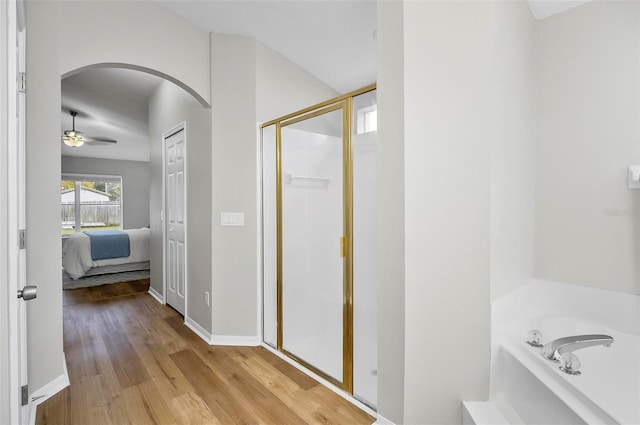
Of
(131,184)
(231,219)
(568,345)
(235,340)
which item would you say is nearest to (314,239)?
(231,219)

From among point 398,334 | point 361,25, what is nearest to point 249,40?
point 361,25

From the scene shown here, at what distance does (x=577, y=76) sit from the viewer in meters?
1.88

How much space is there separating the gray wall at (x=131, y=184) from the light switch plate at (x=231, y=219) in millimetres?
6861

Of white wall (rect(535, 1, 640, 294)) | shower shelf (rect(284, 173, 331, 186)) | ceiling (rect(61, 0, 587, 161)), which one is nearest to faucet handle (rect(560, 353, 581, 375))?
white wall (rect(535, 1, 640, 294))

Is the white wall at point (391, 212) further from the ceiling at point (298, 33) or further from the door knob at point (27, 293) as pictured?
the door knob at point (27, 293)

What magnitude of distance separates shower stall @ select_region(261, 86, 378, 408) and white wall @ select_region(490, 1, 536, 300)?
64 cm

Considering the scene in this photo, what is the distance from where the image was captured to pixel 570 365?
4.13 ft

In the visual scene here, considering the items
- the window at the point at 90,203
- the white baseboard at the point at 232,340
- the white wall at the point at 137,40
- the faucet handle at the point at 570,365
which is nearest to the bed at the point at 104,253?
the window at the point at 90,203

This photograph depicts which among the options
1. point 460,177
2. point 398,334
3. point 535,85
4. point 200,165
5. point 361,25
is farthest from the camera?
point 200,165

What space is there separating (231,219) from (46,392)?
1607 millimetres

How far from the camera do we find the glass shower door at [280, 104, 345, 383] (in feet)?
6.94

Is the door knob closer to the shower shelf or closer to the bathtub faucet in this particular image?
the shower shelf

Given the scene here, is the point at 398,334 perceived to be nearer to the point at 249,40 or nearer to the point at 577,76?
the point at 577,76

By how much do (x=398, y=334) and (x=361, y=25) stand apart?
2.35m
